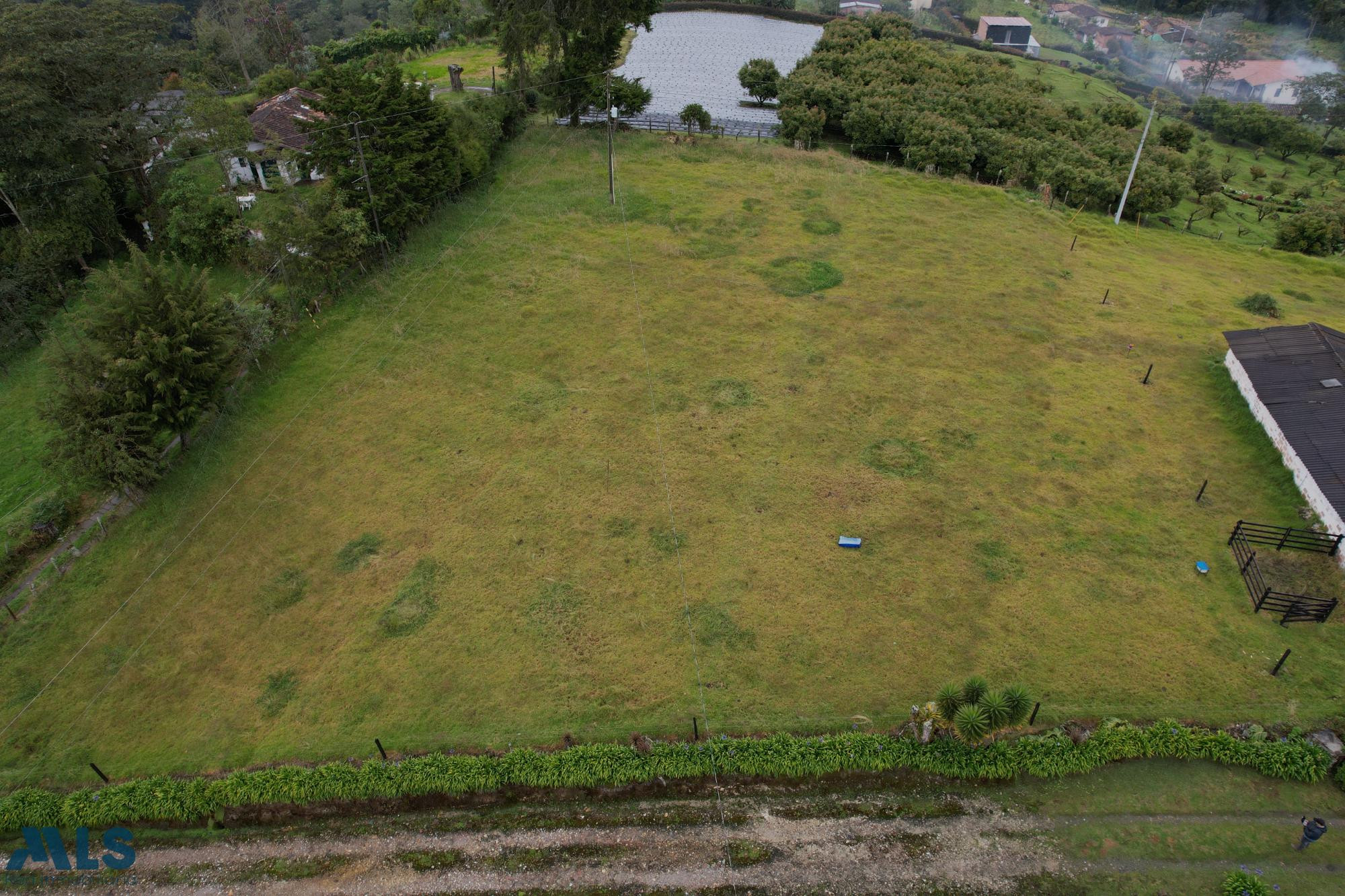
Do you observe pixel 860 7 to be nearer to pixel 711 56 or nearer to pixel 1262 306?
pixel 711 56

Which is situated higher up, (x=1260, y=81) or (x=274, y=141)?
(x=274, y=141)

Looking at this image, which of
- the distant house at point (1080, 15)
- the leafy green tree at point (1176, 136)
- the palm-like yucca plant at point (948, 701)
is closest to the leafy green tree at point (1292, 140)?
the leafy green tree at point (1176, 136)

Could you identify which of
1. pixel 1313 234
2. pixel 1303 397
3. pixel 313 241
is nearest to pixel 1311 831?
pixel 1303 397

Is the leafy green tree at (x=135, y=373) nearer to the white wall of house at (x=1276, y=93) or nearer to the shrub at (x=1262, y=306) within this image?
the shrub at (x=1262, y=306)

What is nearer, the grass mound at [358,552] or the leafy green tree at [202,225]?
the grass mound at [358,552]

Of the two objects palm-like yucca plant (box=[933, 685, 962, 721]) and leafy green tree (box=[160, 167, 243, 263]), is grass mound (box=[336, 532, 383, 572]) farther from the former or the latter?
leafy green tree (box=[160, 167, 243, 263])

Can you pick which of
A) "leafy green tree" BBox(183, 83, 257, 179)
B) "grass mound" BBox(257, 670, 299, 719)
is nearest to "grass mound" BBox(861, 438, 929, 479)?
"grass mound" BBox(257, 670, 299, 719)
